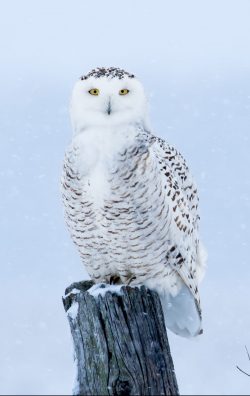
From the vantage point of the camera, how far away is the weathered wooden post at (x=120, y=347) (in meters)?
2.46

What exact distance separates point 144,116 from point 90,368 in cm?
152

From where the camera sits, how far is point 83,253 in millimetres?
3812

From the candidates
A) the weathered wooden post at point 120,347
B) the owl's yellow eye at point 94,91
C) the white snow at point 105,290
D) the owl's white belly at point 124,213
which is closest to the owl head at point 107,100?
the owl's yellow eye at point 94,91

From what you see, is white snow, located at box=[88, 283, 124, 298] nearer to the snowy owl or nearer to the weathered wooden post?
the weathered wooden post

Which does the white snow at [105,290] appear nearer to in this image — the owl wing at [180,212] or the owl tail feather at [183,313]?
the owl wing at [180,212]

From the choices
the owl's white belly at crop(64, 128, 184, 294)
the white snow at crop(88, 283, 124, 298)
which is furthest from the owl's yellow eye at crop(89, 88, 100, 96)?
the white snow at crop(88, 283, 124, 298)

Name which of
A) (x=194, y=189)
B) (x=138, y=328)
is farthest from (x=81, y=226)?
(x=138, y=328)

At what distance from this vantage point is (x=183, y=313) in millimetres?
4012

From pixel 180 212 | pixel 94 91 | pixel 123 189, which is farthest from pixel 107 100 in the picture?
pixel 180 212

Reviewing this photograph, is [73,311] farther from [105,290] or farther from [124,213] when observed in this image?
[124,213]

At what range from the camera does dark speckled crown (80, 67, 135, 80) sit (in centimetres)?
348

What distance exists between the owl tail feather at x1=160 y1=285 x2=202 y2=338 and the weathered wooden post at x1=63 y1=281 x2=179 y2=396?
1260mm

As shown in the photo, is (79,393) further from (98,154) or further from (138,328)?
(98,154)

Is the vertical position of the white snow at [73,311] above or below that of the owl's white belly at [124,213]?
below
